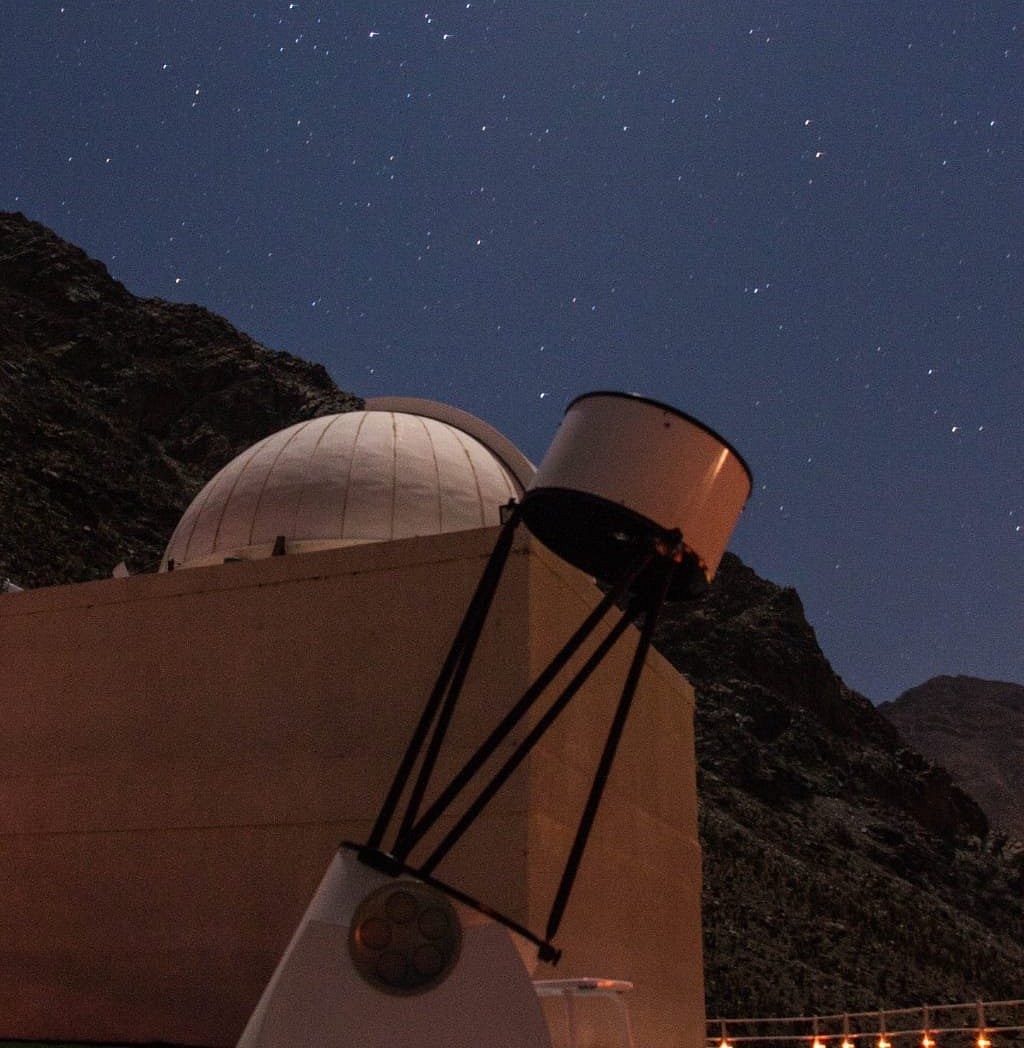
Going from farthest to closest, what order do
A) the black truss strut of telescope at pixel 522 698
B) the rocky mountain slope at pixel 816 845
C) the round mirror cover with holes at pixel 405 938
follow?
the rocky mountain slope at pixel 816 845 < the black truss strut of telescope at pixel 522 698 < the round mirror cover with holes at pixel 405 938

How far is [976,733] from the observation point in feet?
462

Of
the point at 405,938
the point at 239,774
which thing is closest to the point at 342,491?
the point at 239,774

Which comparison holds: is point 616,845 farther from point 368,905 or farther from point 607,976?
point 368,905

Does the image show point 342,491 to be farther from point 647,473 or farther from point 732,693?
point 732,693

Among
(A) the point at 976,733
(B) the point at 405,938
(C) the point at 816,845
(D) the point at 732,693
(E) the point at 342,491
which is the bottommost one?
(B) the point at 405,938

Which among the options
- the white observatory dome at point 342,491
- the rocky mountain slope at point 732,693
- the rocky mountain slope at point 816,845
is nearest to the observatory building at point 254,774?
the white observatory dome at point 342,491

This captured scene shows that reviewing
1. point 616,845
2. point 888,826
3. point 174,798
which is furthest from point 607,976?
point 888,826

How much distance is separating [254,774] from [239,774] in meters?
0.12

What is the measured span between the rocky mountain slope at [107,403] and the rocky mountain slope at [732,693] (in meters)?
0.16

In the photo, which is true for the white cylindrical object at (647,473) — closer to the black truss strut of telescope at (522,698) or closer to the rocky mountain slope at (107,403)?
the black truss strut of telescope at (522,698)

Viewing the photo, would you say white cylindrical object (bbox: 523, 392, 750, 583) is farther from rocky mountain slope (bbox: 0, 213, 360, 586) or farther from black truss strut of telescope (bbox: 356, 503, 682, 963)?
rocky mountain slope (bbox: 0, 213, 360, 586)

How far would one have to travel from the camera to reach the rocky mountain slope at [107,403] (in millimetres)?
56000

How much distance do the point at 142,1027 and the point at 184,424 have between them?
2883 inches

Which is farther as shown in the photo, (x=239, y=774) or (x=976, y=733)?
(x=976, y=733)
